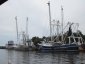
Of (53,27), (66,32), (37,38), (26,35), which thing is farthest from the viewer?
(37,38)

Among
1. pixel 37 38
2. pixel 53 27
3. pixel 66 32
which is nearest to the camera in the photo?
pixel 53 27

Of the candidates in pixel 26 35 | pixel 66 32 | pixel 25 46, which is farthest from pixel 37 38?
pixel 66 32

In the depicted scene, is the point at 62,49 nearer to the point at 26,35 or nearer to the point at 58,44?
the point at 58,44

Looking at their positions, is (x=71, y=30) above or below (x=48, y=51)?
above

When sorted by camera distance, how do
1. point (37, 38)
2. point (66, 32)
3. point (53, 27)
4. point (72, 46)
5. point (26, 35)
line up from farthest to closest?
point (37, 38) → point (26, 35) → point (66, 32) → point (53, 27) → point (72, 46)

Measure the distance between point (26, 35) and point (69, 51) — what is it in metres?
51.0

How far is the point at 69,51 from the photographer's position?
107 m

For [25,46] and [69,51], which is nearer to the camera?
[69,51]

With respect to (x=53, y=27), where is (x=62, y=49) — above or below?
below

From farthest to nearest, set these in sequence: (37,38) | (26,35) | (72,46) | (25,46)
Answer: (37,38) < (26,35) < (25,46) < (72,46)

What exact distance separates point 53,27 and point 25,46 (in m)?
31.4

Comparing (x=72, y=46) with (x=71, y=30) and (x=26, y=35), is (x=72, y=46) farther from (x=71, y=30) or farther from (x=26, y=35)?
(x=26, y=35)

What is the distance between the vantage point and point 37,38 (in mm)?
177125

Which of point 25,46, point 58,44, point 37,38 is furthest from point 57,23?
point 37,38
